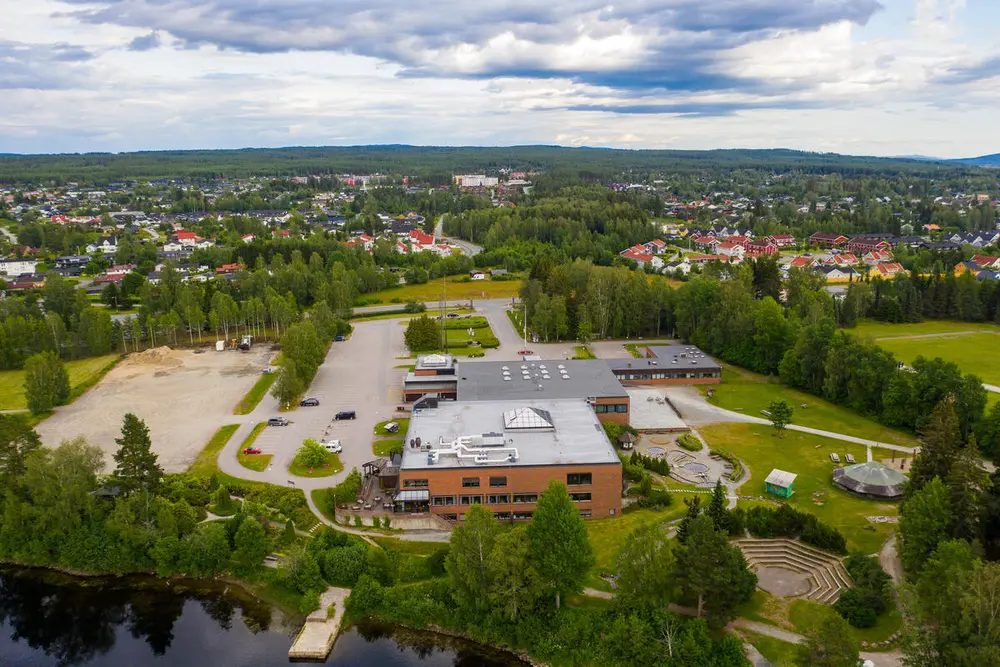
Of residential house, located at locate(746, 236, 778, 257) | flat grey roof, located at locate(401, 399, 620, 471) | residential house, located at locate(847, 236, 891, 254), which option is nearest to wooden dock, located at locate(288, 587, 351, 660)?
flat grey roof, located at locate(401, 399, 620, 471)

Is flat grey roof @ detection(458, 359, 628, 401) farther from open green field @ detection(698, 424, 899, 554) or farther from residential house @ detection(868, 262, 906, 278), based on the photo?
residential house @ detection(868, 262, 906, 278)

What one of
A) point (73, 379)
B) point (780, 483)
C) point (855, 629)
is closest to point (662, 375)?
point (780, 483)

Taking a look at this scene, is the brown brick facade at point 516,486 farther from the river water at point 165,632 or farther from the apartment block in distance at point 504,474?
the river water at point 165,632

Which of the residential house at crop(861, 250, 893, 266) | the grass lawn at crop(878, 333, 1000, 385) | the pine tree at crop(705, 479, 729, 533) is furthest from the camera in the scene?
the residential house at crop(861, 250, 893, 266)

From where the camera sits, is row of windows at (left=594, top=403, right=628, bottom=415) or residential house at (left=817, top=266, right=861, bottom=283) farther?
residential house at (left=817, top=266, right=861, bottom=283)

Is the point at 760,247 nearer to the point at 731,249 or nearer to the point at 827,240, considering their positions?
the point at 731,249

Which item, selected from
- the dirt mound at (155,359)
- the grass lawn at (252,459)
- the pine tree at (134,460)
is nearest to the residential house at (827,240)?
the dirt mound at (155,359)

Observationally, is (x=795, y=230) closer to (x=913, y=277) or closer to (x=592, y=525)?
(x=913, y=277)
